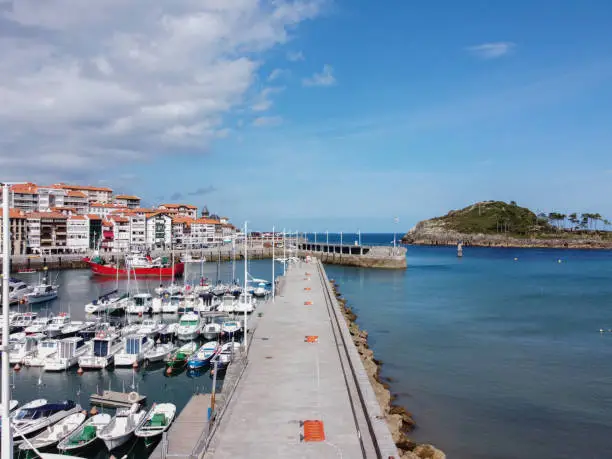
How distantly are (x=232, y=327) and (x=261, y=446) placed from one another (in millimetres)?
22179

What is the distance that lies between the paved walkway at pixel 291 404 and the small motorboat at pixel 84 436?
6.02 metres

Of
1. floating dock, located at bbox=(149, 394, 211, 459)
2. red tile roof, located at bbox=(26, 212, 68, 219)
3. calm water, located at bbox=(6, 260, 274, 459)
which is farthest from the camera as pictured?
red tile roof, located at bbox=(26, 212, 68, 219)

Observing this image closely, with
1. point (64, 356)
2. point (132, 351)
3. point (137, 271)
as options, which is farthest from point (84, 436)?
point (137, 271)

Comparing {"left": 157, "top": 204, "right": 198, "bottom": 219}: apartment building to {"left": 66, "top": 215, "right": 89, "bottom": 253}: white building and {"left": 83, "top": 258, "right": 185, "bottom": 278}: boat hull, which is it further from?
{"left": 83, "top": 258, "right": 185, "bottom": 278}: boat hull

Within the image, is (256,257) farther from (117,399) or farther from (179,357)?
(117,399)

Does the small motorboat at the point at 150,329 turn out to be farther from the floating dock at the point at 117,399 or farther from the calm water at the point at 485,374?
the floating dock at the point at 117,399

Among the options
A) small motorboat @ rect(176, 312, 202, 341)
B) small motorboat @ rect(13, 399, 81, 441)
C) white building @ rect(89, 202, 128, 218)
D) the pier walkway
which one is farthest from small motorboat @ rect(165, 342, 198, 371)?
white building @ rect(89, 202, 128, 218)

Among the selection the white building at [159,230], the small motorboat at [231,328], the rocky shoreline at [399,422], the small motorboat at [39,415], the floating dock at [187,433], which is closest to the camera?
the floating dock at [187,433]

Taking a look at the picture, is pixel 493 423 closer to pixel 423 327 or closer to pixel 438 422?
pixel 438 422

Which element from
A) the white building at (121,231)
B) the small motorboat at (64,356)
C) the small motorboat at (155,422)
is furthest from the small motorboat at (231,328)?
the white building at (121,231)

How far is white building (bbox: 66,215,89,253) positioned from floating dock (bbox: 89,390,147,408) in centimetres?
9370

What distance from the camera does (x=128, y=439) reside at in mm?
19797

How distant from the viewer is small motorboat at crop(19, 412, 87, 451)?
19281mm

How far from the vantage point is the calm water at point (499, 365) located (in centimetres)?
2122
